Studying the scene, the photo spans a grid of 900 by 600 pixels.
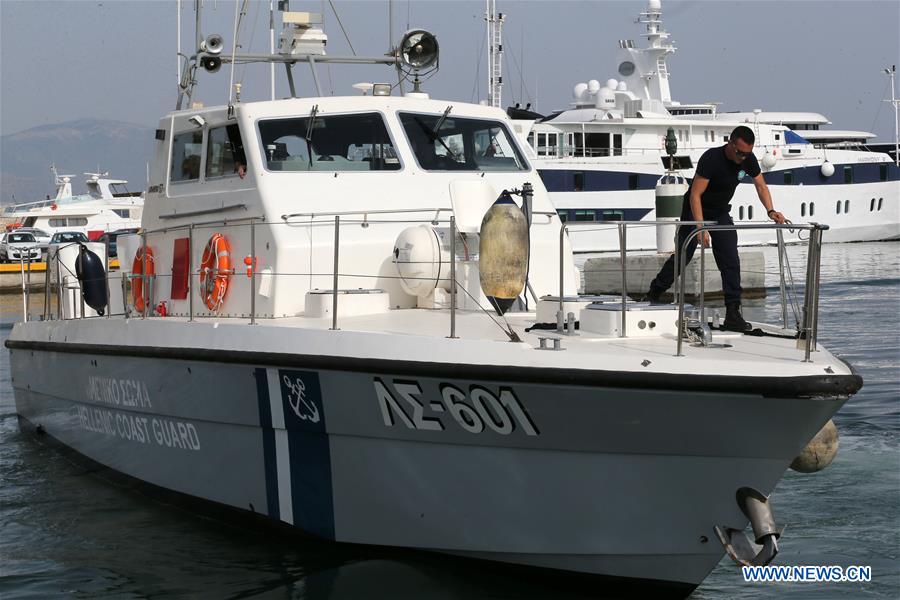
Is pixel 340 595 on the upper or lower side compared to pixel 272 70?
lower

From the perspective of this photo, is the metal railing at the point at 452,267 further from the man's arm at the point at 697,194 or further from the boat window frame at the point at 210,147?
the boat window frame at the point at 210,147

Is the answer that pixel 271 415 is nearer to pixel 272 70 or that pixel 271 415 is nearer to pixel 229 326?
pixel 229 326

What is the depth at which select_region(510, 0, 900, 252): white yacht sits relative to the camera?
35.8 meters

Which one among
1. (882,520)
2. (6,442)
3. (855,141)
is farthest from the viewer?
(855,141)

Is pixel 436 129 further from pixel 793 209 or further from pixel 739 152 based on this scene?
pixel 793 209

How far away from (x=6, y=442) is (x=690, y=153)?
3201 centimetres

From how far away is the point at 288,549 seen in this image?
614cm

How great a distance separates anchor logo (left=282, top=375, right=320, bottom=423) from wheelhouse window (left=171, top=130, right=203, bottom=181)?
2361 millimetres

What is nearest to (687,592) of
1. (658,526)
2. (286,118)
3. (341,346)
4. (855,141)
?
(658,526)

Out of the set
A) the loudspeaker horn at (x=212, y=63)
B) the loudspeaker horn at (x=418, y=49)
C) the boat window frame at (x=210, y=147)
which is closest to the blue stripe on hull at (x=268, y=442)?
the boat window frame at (x=210, y=147)

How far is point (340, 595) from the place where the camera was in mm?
5426

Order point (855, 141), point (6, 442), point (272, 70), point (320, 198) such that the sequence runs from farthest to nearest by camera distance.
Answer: point (855, 141)
point (6, 442)
point (272, 70)
point (320, 198)

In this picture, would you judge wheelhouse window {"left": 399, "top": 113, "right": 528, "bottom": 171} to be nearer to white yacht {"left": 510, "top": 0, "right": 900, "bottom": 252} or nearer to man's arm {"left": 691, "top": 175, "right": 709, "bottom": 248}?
man's arm {"left": 691, "top": 175, "right": 709, "bottom": 248}

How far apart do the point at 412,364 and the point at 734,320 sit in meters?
1.67
